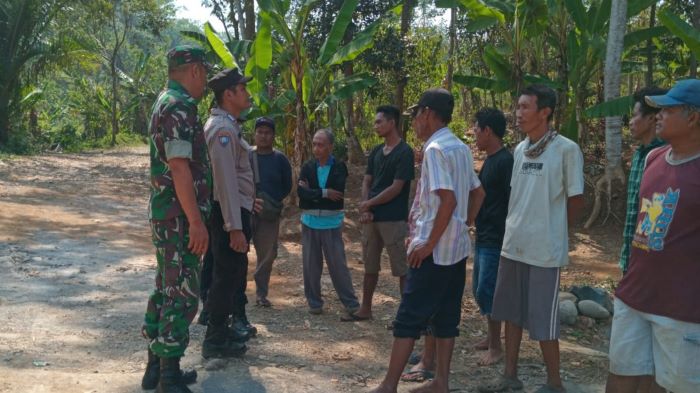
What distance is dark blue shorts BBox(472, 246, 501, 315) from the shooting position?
15.1ft

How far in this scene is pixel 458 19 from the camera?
16.3 metres

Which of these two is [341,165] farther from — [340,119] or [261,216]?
[340,119]

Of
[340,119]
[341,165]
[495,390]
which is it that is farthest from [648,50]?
[495,390]

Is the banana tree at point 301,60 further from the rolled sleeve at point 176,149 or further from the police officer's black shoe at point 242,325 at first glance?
the rolled sleeve at point 176,149

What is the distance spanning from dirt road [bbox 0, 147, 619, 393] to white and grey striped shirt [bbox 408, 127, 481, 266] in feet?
3.57

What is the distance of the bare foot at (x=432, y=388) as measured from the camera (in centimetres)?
384

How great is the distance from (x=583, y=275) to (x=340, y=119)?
5520 mm

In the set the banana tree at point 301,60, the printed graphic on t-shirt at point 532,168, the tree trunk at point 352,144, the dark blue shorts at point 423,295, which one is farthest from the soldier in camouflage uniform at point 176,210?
the tree trunk at point 352,144

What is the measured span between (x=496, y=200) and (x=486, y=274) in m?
0.54

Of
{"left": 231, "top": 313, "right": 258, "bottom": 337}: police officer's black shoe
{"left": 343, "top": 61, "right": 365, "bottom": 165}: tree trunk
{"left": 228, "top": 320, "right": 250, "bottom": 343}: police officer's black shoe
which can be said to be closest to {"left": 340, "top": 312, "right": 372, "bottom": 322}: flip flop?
{"left": 231, "top": 313, "right": 258, "bottom": 337}: police officer's black shoe

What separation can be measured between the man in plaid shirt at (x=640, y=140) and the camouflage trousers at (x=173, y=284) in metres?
2.40

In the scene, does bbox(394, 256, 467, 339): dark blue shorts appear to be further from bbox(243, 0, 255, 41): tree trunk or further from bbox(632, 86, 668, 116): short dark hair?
bbox(243, 0, 255, 41): tree trunk

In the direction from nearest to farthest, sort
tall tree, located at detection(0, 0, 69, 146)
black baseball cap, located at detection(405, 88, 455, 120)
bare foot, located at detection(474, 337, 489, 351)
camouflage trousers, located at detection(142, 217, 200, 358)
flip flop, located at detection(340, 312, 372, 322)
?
camouflage trousers, located at detection(142, 217, 200, 358) → black baseball cap, located at detection(405, 88, 455, 120) → bare foot, located at detection(474, 337, 489, 351) → flip flop, located at detection(340, 312, 372, 322) → tall tree, located at detection(0, 0, 69, 146)

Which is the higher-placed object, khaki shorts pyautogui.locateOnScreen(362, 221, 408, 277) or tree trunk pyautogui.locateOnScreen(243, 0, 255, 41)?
tree trunk pyautogui.locateOnScreen(243, 0, 255, 41)
